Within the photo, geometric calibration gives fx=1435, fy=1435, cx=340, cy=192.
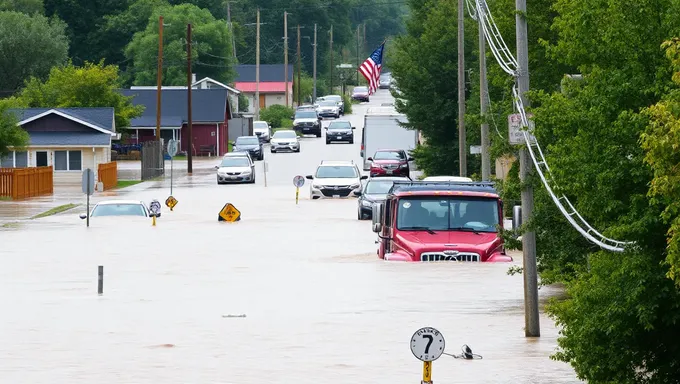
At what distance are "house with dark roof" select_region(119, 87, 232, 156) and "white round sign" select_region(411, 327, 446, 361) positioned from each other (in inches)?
3215

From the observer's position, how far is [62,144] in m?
74.6

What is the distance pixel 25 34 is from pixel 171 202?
66290 mm

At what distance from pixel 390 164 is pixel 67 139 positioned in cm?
1795

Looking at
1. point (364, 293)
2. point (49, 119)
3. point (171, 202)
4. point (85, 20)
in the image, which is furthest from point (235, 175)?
point (85, 20)

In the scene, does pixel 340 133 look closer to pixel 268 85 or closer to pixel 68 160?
pixel 68 160

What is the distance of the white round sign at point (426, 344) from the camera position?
42.4 feet

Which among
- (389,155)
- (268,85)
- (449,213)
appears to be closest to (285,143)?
(389,155)

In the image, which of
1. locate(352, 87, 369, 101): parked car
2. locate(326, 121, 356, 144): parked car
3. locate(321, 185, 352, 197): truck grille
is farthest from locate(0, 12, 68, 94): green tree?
locate(321, 185, 352, 197): truck grille

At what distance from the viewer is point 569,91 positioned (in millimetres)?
16484

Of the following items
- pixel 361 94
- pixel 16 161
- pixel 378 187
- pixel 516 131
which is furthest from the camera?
pixel 361 94

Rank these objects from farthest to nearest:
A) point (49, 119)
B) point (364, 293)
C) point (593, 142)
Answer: point (49, 119), point (364, 293), point (593, 142)

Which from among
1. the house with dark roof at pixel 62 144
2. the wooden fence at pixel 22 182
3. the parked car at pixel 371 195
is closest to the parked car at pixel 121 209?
the parked car at pixel 371 195

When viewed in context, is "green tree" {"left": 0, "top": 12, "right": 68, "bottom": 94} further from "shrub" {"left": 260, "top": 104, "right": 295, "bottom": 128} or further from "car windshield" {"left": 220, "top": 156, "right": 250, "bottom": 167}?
"car windshield" {"left": 220, "top": 156, "right": 250, "bottom": 167}

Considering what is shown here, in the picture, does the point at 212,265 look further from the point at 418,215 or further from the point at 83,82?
the point at 83,82
